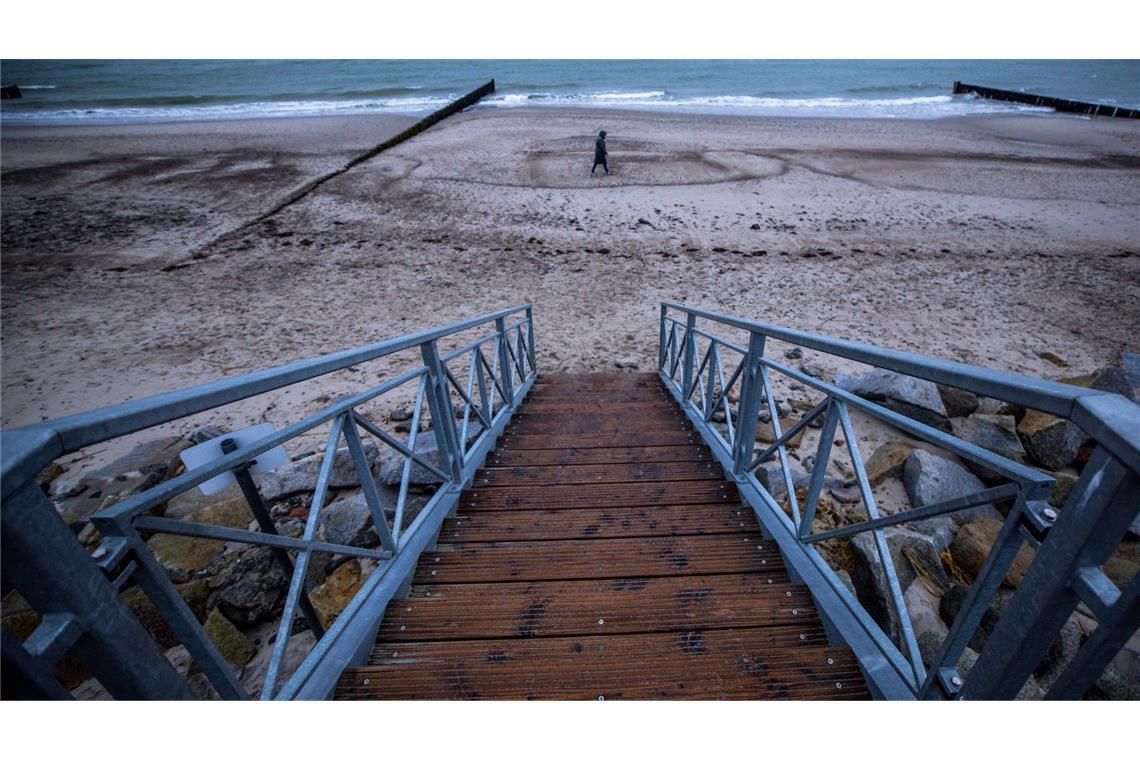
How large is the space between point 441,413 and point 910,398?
494 centimetres

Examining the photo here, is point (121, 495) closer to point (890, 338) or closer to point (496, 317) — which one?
point (496, 317)

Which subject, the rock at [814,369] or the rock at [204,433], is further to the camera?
the rock at [814,369]

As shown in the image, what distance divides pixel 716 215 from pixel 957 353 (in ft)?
21.1

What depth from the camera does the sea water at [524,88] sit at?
92.3 feet

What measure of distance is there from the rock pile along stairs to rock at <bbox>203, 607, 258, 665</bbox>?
150cm

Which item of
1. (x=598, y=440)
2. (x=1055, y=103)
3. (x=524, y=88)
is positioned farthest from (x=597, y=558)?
(x=1055, y=103)

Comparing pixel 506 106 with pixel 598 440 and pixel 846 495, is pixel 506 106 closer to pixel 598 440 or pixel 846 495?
pixel 598 440

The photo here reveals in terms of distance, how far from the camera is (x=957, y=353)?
21.4 ft

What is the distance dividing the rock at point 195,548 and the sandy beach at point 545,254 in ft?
5.89

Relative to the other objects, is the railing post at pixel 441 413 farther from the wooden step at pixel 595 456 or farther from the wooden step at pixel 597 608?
the wooden step at pixel 597 608

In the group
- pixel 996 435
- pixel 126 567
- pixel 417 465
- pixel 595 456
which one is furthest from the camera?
pixel 996 435

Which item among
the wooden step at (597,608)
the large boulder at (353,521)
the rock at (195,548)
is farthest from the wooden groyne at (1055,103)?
the rock at (195,548)

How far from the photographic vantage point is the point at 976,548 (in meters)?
3.22

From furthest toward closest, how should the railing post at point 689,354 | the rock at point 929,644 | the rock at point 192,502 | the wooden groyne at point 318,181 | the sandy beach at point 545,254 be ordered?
1. the wooden groyne at point 318,181
2. the sandy beach at point 545,254
3. the railing post at point 689,354
4. the rock at point 192,502
5. the rock at point 929,644
